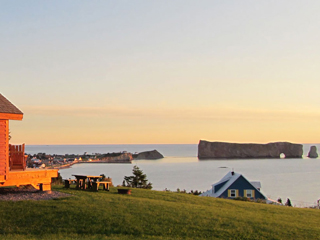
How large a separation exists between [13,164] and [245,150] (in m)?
146

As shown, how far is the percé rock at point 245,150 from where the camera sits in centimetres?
15038

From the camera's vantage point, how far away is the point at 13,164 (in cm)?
1595

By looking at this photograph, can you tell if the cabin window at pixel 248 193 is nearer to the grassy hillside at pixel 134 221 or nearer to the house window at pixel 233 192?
the house window at pixel 233 192

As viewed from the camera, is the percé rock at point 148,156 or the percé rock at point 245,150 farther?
the percé rock at point 245,150

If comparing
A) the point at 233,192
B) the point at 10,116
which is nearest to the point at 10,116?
the point at 10,116

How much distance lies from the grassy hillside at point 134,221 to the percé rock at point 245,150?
A: 13585 cm

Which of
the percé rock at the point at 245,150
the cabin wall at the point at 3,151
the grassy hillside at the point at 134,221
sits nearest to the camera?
the grassy hillside at the point at 134,221

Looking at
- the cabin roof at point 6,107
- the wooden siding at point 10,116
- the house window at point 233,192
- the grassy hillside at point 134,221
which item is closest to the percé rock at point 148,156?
the house window at point 233,192

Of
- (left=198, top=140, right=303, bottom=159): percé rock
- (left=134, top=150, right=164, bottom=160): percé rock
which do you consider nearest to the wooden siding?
(left=134, top=150, right=164, bottom=160): percé rock

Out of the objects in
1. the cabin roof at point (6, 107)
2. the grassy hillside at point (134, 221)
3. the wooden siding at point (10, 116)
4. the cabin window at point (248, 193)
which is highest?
the cabin roof at point (6, 107)

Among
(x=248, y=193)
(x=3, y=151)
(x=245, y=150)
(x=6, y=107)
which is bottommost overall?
(x=248, y=193)

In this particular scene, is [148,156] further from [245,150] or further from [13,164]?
[13,164]

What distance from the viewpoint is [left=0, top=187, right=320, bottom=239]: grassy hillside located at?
1037cm

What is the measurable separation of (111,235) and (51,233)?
1.70 metres
